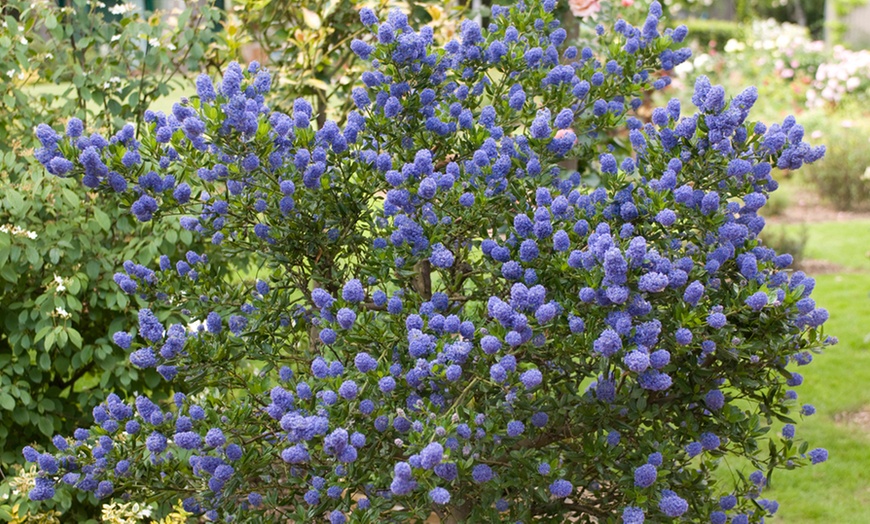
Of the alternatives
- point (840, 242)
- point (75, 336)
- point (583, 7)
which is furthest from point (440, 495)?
point (840, 242)

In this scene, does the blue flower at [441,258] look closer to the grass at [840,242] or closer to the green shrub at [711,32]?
the grass at [840,242]

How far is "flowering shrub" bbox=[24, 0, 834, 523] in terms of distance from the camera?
7.21 feet

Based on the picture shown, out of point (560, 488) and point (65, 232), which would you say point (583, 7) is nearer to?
point (65, 232)

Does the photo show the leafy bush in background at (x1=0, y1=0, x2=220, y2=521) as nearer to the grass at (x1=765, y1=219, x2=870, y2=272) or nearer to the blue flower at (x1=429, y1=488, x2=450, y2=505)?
the blue flower at (x1=429, y1=488, x2=450, y2=505)

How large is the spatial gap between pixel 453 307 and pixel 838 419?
310cm

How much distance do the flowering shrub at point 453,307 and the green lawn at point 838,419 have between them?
142 cm

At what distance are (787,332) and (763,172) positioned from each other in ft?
1.40

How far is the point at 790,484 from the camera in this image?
4.16m

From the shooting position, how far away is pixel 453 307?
106 inches

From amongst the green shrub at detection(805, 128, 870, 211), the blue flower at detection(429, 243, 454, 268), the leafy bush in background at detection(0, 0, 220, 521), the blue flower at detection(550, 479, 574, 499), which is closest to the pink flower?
the leafy bush in background at detection(0, 0, 220, 521)

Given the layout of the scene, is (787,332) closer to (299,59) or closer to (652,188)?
(652,188)

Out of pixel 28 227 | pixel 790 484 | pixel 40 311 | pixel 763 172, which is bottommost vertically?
pixel 790 484

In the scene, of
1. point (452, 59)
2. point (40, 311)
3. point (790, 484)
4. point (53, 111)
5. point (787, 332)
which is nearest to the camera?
point (787, 332)

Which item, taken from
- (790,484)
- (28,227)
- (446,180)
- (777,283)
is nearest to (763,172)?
(777,283)
